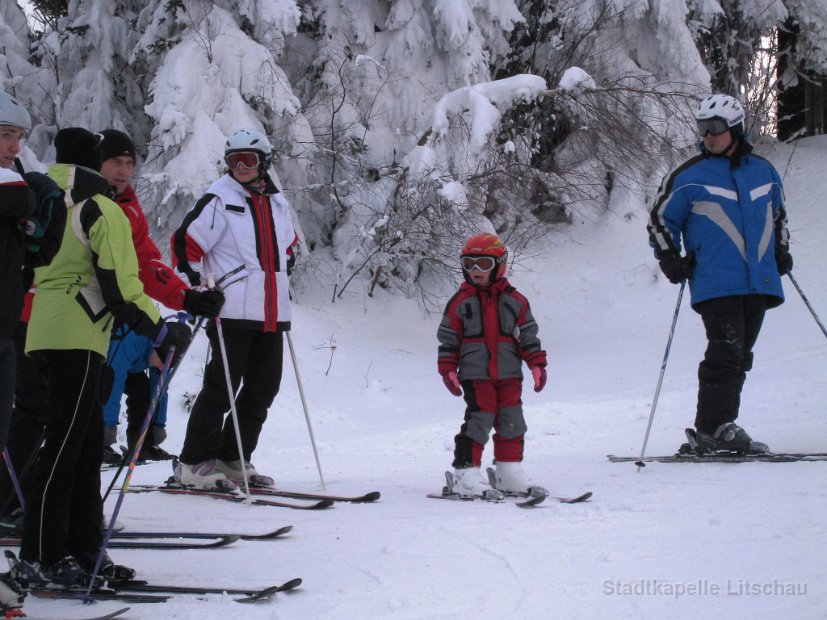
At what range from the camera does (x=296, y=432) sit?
8102 millimetres

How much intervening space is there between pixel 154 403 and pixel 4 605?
91cm

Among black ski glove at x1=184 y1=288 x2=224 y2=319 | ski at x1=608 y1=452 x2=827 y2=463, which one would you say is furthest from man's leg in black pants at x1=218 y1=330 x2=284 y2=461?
ski at x1=608 y1=452 x2=827 y2=463

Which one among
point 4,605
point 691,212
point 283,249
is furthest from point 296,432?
point 4,605

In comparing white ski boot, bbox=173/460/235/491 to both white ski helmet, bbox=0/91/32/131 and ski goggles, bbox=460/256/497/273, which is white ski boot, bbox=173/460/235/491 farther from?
white ski helmet, bbox=0/91/32/131

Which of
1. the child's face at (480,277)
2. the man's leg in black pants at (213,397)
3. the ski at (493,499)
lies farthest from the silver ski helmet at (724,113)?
the man's leg in black pants at (213,397)

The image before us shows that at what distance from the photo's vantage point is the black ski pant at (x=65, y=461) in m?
3.03

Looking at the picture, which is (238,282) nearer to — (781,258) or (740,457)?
(740,457)

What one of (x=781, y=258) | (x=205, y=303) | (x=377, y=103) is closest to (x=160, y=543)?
(x=205, y=303)

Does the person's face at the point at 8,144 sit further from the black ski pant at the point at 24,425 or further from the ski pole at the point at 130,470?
the black ski pant at the point at 24,425

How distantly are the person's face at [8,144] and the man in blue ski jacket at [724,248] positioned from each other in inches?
145

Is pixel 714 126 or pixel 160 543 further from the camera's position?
pixel 714 126

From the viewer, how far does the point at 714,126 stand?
524cm

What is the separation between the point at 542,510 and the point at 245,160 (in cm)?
252

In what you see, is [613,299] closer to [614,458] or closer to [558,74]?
[558,74]
